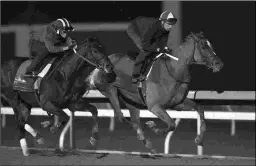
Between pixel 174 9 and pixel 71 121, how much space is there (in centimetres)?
380

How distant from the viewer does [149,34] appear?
6871mm

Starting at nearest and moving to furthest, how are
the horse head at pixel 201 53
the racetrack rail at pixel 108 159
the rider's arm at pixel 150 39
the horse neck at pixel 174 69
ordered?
the horse head at pixel 201 53
the rider's arm at pixel 150 39
the horse neck at pixel 174 69
the racetrack rail at pixel 108 159

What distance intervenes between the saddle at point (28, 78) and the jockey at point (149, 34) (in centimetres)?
96

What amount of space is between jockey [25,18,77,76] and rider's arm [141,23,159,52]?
71 cm

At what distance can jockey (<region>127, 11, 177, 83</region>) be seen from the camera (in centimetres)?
664

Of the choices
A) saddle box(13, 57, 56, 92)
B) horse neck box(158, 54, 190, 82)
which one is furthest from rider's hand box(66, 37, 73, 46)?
horse neck box(158, 54, 190, 82)

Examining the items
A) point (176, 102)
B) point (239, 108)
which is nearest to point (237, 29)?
point (239, 108)

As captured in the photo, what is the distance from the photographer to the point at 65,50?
23.6ft

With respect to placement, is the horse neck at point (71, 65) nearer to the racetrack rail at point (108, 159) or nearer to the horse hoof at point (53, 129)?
the horse hoof at point (53, 129)

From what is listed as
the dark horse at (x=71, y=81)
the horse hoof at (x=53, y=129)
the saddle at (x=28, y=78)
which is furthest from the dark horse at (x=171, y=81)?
the horse hoof at (x=53, y=129)

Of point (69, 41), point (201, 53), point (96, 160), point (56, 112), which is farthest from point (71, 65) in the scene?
point (201, 53)

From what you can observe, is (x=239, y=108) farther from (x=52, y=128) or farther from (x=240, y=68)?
(x=52, y=128)

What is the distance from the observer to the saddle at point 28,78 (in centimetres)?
747

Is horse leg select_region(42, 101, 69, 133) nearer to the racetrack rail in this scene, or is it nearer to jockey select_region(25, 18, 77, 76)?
the racetrack rail
